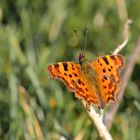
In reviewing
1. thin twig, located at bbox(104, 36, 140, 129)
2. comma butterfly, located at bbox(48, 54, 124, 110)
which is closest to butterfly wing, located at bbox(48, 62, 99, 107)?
comma butterfly, located at bbox(48, 54, 124, 110)

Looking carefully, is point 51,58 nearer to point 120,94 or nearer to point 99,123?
point 120,94

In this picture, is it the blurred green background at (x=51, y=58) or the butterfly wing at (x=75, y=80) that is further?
the blurred green background at (x=51, y=58)

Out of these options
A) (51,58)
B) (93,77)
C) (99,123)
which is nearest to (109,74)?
(93,77)

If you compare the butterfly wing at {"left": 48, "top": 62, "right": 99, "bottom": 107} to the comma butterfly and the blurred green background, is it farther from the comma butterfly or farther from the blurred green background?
the blurred green background

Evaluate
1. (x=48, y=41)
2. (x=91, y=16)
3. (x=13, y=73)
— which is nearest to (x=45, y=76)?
(x=13, y=73)

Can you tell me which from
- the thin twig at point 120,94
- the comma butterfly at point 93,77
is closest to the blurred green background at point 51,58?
the thin twig at point 120,94

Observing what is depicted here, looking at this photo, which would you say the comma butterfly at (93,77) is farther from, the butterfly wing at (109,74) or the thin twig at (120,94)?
the thin twig at (120,94)
